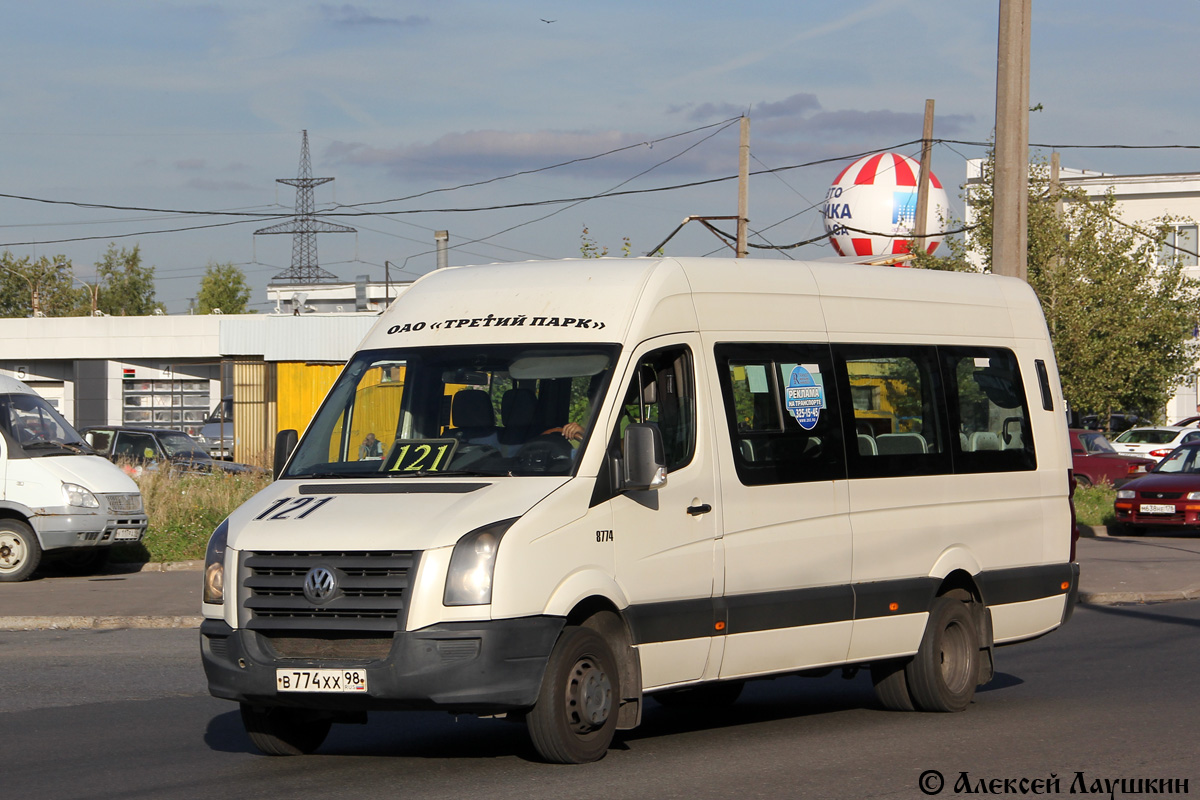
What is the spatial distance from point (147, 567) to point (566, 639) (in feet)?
44.1

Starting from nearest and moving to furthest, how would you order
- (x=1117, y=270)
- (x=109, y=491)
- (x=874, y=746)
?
(x=874, y=746), (x=109, y=491), (x=1117, y=270)

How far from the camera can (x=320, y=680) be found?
7055 millimetres

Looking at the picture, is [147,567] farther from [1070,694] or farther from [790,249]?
[790,249]

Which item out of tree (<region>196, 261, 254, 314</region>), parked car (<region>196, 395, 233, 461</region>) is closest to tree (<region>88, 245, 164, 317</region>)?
tree (<region>196, 261, 254, 314</region>)

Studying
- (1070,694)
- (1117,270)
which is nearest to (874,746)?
(1070,694)

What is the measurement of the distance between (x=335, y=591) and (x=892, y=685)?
4.12 meters

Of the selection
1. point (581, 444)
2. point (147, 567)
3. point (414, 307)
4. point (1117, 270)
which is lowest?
point (147, 567)

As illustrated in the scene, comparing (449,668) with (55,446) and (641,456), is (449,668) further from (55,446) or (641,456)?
(55,446)

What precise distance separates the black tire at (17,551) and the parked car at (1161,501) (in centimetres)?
1771

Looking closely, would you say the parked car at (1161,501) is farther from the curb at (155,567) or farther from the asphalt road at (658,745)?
the curb at (155,567)

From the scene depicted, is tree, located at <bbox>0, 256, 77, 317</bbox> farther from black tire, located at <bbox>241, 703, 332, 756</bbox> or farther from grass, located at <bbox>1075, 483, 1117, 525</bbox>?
black tire, located at <bbox>241, 703, 332, 756</bbox>

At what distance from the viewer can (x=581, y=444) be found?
300 inches

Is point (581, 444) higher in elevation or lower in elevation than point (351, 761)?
higher

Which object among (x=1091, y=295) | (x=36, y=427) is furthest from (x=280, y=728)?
(x=1091, y=295)
